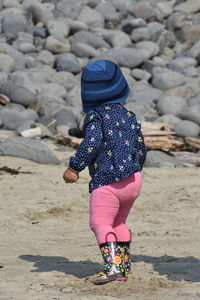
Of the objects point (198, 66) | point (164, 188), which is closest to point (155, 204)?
point (164, 188)

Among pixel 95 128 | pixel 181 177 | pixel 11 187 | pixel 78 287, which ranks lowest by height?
pixel 181 177

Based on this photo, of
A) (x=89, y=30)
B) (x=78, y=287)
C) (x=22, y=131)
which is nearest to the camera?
(x=78, y=287)

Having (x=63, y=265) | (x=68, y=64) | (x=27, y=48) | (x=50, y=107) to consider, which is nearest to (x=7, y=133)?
(x=50, y=107)

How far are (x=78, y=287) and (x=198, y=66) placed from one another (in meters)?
15.2

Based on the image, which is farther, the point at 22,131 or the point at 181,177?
the point at 22,131

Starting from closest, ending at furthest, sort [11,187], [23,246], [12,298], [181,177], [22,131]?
[12,298], [23,246], [11,187], [181,177], [22,131]

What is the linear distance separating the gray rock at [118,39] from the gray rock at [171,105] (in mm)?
4671

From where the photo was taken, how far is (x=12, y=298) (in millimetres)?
4473

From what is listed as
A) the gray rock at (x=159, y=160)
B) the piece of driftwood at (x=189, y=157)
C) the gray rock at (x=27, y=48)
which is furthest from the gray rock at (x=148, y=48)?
the gray rock at (x=159, y=160)

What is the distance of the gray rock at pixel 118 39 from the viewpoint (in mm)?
20172

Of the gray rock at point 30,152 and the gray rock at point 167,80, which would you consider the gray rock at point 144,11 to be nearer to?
the gray rock at point 167,80

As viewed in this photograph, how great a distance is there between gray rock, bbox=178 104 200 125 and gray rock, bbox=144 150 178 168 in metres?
3.22

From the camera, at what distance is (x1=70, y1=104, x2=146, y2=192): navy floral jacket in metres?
4.94

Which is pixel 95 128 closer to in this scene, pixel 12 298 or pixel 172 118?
pixel 12 298
